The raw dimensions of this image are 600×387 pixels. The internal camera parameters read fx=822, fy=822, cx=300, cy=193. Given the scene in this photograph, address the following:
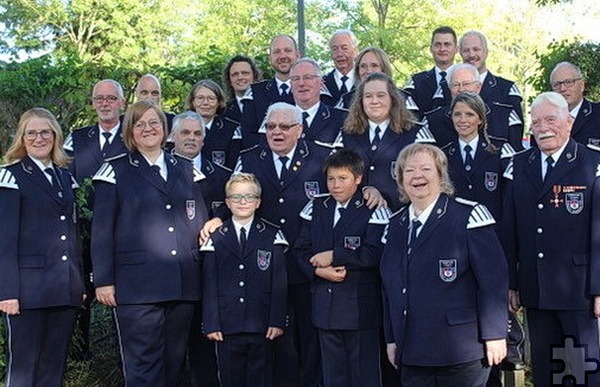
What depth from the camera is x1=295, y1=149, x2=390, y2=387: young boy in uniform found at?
5.51 meters

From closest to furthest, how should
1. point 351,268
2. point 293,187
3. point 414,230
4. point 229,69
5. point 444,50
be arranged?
point 414,230 → point 351,268 → point 293,187 → point 444,50 → point 229,69

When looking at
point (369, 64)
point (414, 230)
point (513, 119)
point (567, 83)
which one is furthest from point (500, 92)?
point (414, 230)

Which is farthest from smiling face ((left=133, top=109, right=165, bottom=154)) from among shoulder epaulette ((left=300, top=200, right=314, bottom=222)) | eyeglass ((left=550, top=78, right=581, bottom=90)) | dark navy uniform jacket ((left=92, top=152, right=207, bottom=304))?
eyeglass ((left=550, top=78, right=581, bottom=90))

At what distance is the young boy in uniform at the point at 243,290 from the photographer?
5766 mm

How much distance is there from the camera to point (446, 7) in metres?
27.8

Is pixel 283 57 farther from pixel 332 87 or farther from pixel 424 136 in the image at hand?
pixel 424 136

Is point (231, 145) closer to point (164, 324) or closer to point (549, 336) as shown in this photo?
point (164, 324)

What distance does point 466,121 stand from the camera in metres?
6.07

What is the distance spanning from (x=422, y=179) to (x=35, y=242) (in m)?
2.70

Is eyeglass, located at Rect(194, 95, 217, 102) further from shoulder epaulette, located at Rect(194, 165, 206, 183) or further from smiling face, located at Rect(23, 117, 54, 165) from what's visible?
smiling face, located at Rect(23, 117, 54, 165)

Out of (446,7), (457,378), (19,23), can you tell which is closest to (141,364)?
(457,378)

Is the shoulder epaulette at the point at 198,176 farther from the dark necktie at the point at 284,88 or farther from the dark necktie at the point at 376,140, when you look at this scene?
the dark necktie at the point at 284,88

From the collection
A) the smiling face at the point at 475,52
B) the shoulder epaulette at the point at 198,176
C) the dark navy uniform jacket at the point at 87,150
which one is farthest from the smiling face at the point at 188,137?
the smiling face at the point at 475,52

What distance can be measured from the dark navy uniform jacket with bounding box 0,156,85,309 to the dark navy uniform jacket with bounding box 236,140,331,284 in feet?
4.76
